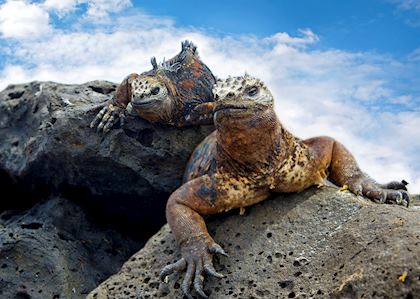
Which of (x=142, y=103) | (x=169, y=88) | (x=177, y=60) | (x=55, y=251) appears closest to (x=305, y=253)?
(x=55, y=251)

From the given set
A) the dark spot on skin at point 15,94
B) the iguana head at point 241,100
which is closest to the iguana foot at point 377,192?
the iguana head at point 241,100

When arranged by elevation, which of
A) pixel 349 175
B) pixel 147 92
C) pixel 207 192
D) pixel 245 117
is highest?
pixel 147 92

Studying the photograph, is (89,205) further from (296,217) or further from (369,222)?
(369,222)

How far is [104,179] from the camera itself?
6312 millimetres

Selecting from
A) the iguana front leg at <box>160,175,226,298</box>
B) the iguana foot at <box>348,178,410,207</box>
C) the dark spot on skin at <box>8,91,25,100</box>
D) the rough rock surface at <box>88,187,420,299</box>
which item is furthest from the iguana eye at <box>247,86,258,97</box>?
the dark spot on skin at <box>8,91,25,100</box>

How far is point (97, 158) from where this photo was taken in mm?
6172

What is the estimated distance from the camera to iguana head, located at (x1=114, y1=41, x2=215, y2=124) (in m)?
6.22

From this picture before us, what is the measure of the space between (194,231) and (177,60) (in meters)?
3.07

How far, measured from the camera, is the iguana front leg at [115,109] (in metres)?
6.18

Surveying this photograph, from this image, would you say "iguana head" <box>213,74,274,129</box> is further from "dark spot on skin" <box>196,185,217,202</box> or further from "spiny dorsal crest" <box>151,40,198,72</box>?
"spiny dorsal crest" <box>151,40,198,72</box>

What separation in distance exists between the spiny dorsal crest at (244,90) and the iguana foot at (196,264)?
1051 mm

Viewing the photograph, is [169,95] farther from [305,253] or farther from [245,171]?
[305,253]

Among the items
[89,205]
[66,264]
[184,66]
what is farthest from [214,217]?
[184,66]

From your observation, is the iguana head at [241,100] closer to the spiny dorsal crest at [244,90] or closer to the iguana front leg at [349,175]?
the spiny dorsal crest at [244,90]
